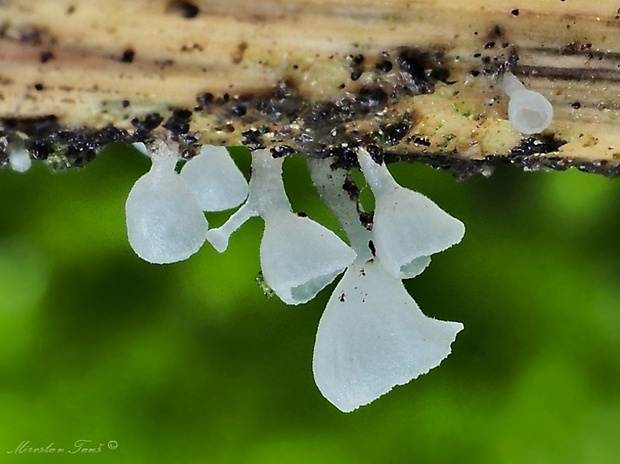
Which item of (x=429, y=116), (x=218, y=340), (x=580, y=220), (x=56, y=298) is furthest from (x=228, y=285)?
(x=429, y=116)

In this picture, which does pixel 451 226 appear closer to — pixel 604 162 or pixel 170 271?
pixel 604 162

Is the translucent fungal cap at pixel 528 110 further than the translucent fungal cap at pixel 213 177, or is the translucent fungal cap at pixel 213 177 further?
the translucent fungal cap at pixel 213 177

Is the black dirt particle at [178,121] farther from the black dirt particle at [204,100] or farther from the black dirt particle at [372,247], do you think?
the black dirt particle at [372,247]

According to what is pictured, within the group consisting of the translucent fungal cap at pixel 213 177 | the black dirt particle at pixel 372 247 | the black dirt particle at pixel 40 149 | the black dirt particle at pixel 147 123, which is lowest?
the black dirt particle at pixel 372 247

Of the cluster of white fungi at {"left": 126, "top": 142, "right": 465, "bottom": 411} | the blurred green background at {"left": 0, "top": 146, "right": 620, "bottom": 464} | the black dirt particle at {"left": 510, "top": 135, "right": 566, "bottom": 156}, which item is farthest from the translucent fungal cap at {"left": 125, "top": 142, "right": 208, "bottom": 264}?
the blurred green background at {"left": 0, "top": 146, "right": 620, "bottom": 464}

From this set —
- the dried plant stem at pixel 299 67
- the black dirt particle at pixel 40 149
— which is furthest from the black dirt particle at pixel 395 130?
the black dirt particle at pixel 40 149

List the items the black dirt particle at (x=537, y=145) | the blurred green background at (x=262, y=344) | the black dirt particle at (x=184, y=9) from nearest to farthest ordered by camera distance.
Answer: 1. the black dirt particle at (x=184, y=9)
2. the black dirt particle at (x=537, y=145)
3. the blurred green background at (x=262, y=344)

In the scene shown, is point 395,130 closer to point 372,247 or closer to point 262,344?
point 372,247
